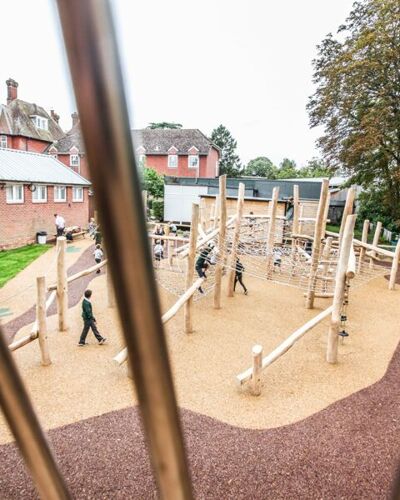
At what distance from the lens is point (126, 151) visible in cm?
42

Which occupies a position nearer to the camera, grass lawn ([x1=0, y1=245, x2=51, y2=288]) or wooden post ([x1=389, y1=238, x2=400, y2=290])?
wooden post ([x1=389, y1=238, x2=400, y2=290])

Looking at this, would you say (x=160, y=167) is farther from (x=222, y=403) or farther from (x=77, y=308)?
(x=222, y=403)

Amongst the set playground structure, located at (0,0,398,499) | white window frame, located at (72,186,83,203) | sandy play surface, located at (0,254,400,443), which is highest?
playground structure, located at (0,0,398,499)

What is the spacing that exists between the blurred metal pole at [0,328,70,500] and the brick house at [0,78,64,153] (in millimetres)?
27096

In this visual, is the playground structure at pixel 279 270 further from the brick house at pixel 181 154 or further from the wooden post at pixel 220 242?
the brick house at pixel 181 154

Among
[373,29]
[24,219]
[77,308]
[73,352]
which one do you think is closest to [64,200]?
[24,219]

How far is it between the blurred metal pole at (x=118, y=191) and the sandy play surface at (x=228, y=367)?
3.28 meters

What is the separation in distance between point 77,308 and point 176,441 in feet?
29.0

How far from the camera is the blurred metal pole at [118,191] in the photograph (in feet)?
1.24

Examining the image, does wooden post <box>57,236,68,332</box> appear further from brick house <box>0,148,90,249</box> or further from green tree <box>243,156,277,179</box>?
green tree <box>243,156,277,179</box>

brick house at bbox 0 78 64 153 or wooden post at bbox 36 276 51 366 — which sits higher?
brick house at bbox 0 78 64 153

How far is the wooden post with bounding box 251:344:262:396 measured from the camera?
17.0ft

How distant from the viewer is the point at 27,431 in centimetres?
63

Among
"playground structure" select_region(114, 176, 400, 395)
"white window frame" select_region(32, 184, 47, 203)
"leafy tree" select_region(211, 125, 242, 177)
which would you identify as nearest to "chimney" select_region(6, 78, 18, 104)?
"playground structure" select_region(114, 176, 400, 395)
